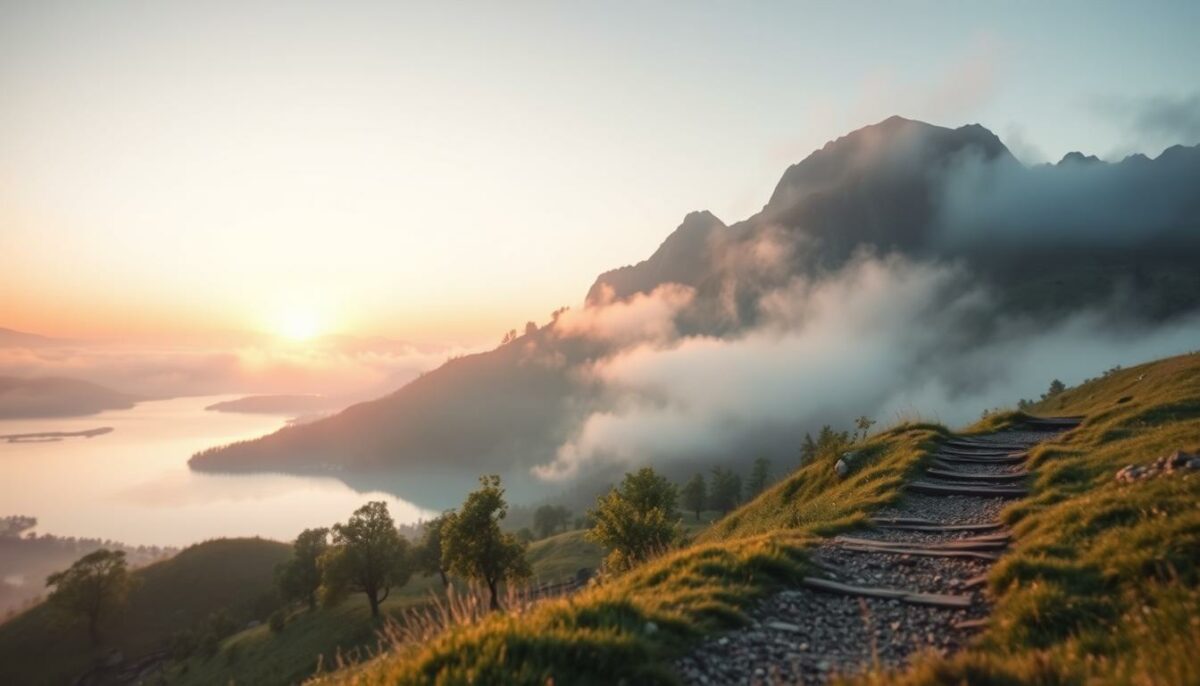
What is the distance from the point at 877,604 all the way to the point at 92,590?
143 m

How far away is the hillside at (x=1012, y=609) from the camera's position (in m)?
5.82

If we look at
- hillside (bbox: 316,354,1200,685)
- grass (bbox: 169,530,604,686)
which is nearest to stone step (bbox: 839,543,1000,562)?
hillside (bbox: 316,354,1200,685)

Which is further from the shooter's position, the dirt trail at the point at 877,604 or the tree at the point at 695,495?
the tree at the point at 695,495

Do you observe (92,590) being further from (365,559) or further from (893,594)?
(893,594)

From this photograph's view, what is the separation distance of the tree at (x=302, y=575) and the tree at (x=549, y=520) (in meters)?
88.8

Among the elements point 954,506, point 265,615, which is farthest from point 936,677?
point 265,615

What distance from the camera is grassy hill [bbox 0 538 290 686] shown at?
98500mm

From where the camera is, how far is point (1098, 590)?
26.9 feet

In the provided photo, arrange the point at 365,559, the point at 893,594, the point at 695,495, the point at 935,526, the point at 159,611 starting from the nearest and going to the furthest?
the point at 893,594, the point at 935,526, the point at 365,559, the point at 159,611, the point at 695,495

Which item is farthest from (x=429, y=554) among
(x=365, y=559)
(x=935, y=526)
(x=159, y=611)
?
(x=935, y=526)

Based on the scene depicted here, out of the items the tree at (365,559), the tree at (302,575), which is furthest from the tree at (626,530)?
the tree at (302,575)

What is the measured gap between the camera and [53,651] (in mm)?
101625

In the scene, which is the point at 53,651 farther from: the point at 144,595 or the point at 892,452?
the point at 892,452

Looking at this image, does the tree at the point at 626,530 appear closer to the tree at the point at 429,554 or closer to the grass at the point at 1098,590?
the grass at the point at 1098,590
